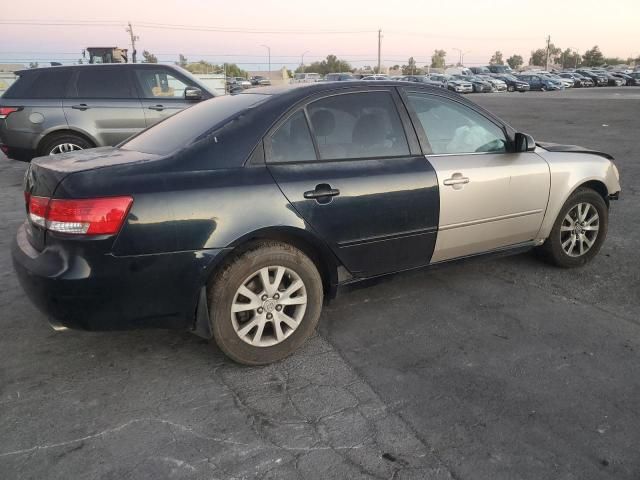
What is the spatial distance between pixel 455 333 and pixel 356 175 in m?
1.25

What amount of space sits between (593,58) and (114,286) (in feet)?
428

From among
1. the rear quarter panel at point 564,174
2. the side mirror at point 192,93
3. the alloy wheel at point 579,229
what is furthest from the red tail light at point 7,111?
the alloy wheel at point 579,229

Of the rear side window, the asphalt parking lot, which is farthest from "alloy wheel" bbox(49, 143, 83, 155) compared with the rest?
the asphalt parking lot

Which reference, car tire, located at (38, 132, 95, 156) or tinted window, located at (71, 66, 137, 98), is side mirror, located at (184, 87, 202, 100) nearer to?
tinted window, located at (71, 66, 137, 98)

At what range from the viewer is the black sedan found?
2.86m

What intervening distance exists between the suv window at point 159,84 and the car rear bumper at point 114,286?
243 inches

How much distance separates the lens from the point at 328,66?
98.2 metres

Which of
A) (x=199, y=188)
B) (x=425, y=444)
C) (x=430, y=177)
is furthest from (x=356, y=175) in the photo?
(x=425, y=444)

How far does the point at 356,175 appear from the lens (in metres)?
3.49

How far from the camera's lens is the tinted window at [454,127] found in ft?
13.0

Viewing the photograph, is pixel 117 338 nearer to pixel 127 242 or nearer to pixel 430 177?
pixel 127 242

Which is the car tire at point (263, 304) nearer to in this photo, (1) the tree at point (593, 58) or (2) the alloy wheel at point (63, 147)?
(2) the alloy wheel at point (63, 147)

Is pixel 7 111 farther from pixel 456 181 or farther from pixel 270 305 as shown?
pixel 456 181

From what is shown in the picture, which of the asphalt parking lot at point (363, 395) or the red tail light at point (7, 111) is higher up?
the red tail light at point (7, 111)
